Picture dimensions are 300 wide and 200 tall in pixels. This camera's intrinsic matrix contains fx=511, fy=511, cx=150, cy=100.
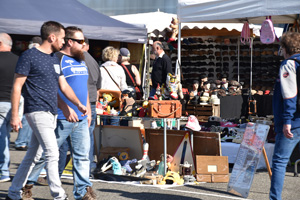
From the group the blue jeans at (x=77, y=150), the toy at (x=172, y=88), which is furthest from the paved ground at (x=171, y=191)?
the toy at (x=172, y=88)

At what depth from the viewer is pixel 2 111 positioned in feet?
20.7

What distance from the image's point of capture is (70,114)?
4.95 m

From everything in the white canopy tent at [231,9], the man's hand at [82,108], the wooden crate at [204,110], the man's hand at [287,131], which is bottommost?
the wooden crate at [204,110]

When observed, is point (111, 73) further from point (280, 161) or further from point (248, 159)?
point (280, 161)

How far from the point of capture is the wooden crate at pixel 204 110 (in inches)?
452

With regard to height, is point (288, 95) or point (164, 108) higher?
point (288, 95)

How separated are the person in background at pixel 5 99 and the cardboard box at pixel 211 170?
239 cm

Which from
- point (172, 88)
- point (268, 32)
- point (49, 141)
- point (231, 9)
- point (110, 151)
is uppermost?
point (231, 9)

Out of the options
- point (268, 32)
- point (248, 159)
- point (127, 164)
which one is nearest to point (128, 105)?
point (127, 164)

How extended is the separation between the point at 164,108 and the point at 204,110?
511cm

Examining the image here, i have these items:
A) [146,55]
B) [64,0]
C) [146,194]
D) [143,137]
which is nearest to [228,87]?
[146,55]

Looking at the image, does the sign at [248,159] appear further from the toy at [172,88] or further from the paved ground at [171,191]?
the toy at [172,88]

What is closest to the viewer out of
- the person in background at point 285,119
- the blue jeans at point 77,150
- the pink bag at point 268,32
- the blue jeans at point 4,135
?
the person in background at point 285,119

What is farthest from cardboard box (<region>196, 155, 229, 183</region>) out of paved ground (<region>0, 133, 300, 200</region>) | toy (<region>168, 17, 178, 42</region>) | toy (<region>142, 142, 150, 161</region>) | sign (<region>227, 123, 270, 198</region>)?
toy (<region>168, 17, 178, 42</region>)
